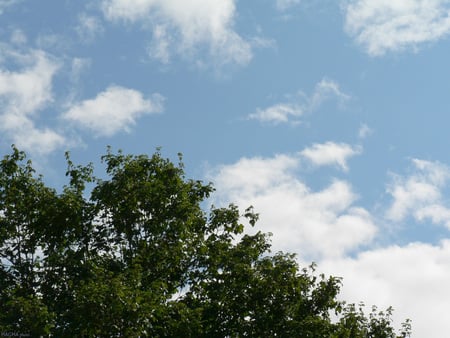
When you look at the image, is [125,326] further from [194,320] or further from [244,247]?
[244,247]

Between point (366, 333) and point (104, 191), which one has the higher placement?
point (104, 191)

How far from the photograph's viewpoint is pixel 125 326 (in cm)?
2753

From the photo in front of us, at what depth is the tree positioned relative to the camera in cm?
3092

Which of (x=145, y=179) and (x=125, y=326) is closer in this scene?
(x=125, y=326)

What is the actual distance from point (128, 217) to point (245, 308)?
7.24 meters

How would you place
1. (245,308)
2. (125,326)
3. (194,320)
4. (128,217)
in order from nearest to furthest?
1. (125,326)
2. (194,320)
3. (245,308)
4. (128,217)

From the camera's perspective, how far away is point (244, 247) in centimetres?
3525

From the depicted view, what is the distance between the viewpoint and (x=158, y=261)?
3303 centimetres

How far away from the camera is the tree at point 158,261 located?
30.9 metres

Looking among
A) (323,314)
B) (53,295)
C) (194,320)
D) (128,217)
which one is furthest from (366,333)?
(53,295)

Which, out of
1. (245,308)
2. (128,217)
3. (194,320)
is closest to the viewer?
(194,320)

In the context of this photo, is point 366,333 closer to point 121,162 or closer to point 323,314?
point 323,314

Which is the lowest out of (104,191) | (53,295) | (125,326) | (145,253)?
(125,326)

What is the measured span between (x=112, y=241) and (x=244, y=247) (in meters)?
6.53
